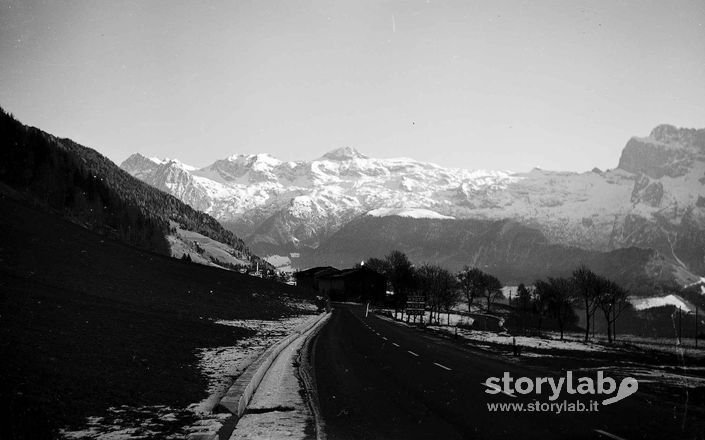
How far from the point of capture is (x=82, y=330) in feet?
49.3

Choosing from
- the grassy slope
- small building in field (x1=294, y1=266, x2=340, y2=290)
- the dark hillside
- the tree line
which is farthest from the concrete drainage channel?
small building in field (x1=294, y1=266, x2=340, y2=290)

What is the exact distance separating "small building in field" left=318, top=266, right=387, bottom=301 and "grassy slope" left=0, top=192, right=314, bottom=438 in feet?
332

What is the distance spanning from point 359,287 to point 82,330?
12974 cm

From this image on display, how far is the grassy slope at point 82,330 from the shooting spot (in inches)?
349

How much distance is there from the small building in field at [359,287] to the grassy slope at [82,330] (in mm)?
101255

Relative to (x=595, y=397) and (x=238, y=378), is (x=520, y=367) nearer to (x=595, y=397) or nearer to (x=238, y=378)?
(x=595, y=397)

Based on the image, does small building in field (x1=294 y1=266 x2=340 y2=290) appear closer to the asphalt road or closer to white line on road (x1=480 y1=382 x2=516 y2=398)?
the asphalt road

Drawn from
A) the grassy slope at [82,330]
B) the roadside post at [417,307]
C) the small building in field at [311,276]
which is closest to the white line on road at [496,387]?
the grassy slope at [82,330]

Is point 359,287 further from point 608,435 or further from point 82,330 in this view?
point 608,435

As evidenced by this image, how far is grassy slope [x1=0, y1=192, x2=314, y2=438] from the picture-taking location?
8875 mm

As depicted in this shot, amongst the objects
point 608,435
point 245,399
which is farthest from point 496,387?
point 245,399

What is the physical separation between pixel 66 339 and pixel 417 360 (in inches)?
534

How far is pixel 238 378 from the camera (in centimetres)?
→ 1267

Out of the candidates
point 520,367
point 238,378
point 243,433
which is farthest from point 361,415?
point 520,367
